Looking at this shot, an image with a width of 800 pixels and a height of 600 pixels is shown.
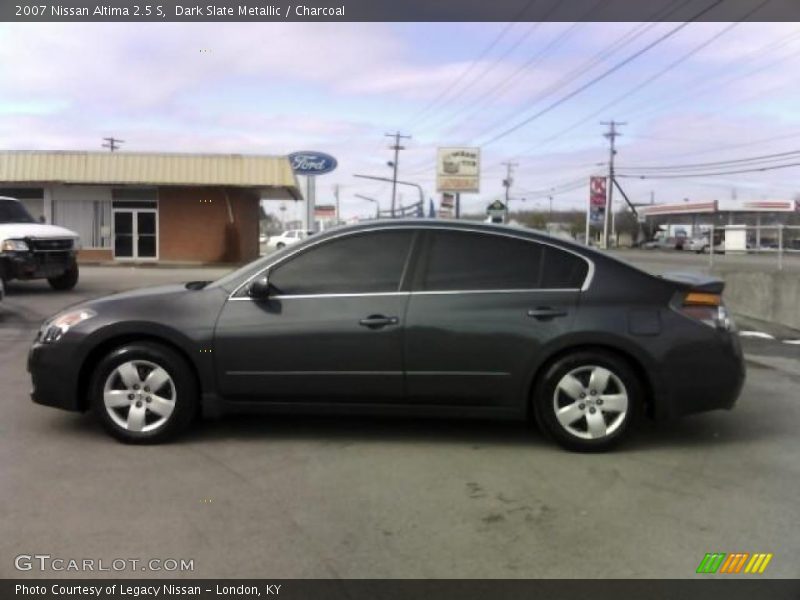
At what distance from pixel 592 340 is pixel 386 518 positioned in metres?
1.93

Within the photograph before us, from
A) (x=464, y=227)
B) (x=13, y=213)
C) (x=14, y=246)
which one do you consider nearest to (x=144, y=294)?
(x=464, y=227)

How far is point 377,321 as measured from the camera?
5.05 m

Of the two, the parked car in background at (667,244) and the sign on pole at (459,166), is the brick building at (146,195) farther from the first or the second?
the parked car in background at (667,244)

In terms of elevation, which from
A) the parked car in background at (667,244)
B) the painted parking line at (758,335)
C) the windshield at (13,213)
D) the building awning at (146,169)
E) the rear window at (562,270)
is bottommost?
the painted parking line at (758,335)

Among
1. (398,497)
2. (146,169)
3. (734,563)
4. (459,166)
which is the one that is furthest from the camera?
(459,166)

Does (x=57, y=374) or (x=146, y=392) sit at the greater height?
(x=57, y=374)

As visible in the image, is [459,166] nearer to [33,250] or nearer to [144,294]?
[33,250]

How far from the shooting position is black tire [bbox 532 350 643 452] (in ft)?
16.4

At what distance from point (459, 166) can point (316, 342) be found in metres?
40.0

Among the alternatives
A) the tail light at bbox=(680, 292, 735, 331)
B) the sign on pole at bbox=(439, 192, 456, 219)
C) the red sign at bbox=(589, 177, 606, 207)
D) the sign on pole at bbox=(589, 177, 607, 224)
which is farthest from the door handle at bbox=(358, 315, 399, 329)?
the red sign at bbox=(589, 177, 606, 207)

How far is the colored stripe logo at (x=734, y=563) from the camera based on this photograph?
11.4 ft

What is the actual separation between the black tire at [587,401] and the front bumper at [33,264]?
12.6 m


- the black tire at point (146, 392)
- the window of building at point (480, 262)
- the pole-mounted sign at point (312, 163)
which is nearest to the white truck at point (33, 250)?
the black tire at point (146, 392)
